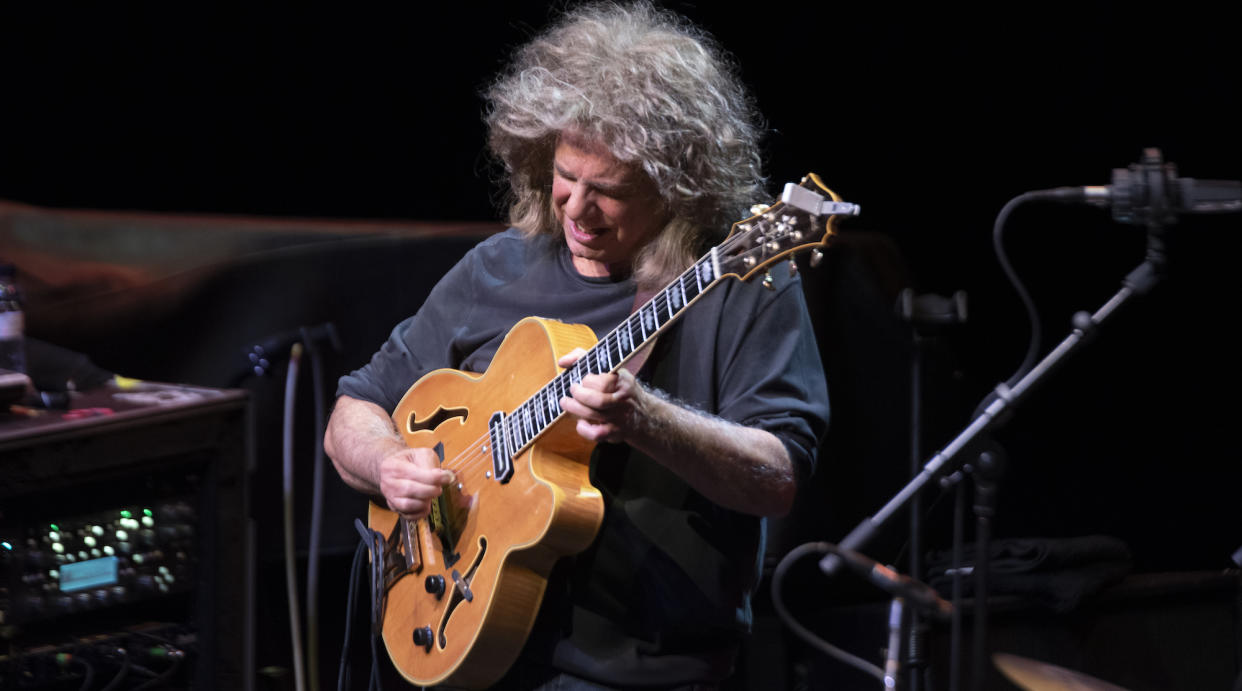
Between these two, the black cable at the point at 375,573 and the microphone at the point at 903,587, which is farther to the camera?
the black cable at the point at 375,573

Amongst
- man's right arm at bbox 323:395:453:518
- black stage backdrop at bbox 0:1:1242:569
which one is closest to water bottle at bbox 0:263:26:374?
man's right arm at bbox 323:395:453:518

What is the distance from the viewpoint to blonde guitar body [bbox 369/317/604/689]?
2014 millimetres

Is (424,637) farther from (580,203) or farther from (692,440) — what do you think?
(580,203)

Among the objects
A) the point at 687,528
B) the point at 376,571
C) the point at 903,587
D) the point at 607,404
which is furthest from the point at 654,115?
the point at 376,571

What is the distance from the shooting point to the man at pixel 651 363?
1.96 meters

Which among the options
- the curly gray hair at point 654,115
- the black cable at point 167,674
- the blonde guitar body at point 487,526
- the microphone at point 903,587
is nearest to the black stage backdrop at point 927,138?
the curly gray hair at point 654,115

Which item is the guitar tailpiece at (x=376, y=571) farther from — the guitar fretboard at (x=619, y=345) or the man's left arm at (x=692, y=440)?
the man's left arm at (x=692, y=440)

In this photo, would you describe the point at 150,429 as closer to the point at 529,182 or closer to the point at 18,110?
the point at 529,182

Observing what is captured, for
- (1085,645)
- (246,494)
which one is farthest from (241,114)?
(1085,645)

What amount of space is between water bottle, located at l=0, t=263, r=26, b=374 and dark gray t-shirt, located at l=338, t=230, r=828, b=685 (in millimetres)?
1097

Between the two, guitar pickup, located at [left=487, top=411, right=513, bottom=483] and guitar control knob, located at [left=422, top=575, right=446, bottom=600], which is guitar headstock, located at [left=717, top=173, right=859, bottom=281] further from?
guitar control knob, located at [left=422, top=575, right=446, bottom=600]

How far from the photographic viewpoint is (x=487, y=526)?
84.1 inches

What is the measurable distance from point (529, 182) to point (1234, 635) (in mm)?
1979

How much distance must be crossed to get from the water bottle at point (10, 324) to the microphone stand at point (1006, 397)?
155cm
